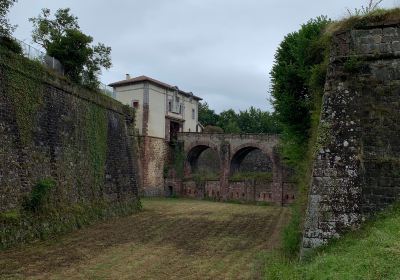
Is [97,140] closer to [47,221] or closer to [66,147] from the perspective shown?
[66,147]

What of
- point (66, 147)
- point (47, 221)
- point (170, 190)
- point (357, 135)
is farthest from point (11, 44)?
point (170, 190)

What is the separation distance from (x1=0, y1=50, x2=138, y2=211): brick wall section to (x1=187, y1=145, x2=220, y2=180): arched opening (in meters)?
13.0

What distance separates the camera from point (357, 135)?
28.8 ft

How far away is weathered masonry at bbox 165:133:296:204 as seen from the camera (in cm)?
3241

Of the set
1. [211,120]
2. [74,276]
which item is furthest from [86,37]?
[211,120]

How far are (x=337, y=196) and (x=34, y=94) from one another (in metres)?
10.2

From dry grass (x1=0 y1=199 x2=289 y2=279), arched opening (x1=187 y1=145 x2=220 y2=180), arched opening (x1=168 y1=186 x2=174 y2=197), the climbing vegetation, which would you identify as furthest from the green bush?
arched opening (x1=168 y1=186 x2=174 y2=197)

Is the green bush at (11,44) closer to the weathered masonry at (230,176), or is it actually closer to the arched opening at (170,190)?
the weathered masonry at (230,176)

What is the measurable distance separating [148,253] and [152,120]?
79.6 ft

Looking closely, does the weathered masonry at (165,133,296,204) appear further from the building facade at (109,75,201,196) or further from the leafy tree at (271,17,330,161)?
the leafy tree at (271,17,330,161)

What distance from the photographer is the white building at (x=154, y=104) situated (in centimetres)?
3500

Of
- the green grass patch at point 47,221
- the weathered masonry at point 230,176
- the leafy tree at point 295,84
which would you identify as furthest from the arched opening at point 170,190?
the leafy tree at point 295,84

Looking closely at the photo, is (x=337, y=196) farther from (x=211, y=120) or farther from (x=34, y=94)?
(x=211, y=120)

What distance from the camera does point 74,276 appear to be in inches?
361
